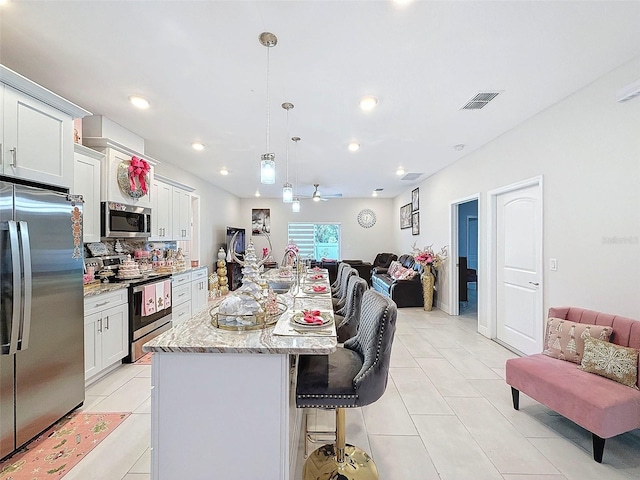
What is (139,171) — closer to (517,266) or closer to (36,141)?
(36,141)

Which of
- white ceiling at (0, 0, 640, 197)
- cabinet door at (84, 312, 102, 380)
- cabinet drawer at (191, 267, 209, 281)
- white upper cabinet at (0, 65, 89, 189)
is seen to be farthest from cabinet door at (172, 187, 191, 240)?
white upper cabinet at (0, 65, 89, 189)

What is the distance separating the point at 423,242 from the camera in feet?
22.2

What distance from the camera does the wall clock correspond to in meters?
9.64

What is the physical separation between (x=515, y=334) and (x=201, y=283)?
4735 mm

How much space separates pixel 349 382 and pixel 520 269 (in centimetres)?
304

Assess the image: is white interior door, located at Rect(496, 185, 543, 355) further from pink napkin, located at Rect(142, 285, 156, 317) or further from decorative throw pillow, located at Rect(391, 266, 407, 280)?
pink napkin, located at Rect(142, 285, 156, 317)

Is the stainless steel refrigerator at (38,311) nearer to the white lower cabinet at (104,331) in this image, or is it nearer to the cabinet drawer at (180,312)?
the white lower cabinet at (104,331)

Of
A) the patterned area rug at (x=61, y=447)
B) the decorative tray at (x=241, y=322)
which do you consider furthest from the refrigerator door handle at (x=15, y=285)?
the decorative tray at (x=241, y=322)

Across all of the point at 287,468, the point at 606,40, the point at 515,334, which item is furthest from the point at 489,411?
the point at 606,40

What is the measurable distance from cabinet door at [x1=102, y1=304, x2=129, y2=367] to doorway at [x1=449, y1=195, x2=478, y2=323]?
4.80 metres

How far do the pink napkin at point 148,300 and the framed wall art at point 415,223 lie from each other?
220 inches

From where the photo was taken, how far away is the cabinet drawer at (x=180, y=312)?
4234 mm

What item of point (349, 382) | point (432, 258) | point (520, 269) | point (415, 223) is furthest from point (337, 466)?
point (415, 223)

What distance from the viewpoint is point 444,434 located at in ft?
7.04
